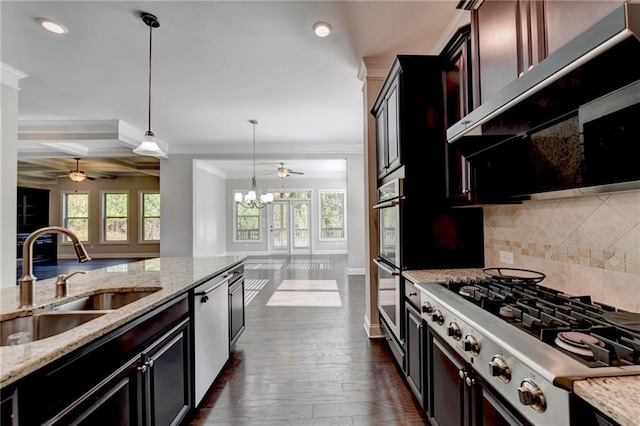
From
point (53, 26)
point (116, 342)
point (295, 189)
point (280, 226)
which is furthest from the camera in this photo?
→ point (280, 226)

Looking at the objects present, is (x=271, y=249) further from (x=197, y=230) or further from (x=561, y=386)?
(x=561, y=386)

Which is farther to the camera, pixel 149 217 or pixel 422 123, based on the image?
pixel 149 217

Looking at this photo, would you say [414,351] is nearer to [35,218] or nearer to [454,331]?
[454,331]

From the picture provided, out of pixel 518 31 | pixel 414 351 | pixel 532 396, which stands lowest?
pixel 414 351

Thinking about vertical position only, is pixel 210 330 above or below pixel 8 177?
below

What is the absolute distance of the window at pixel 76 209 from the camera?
10.2 metres

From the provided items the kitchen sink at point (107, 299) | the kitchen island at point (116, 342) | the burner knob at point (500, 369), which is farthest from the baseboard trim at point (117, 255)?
the burner knob at point (500, 369)

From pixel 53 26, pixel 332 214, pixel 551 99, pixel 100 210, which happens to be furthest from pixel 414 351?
pixel 100 210

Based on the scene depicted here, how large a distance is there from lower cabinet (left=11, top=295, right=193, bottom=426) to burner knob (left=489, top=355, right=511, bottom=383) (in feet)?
4.53

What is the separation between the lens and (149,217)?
10305mm

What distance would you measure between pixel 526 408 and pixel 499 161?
1373 mm

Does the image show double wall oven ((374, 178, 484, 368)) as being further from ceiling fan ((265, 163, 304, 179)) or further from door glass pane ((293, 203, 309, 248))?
door glass pane ((293, 203, 309, 248))

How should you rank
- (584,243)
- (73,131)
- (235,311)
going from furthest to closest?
(73,131) < (235,311) < (584,243)

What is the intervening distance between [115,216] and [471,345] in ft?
39.5
